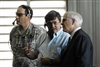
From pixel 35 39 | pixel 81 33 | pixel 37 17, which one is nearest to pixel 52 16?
pixel 81 33

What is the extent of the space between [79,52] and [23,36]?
100 cm

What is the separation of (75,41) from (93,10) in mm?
2342

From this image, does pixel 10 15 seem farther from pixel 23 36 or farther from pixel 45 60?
pixel 45 60

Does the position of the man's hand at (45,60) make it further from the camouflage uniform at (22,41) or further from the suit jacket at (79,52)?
the camouflage uniform at (22,41)

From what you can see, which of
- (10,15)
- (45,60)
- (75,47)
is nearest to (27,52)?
(45,60)

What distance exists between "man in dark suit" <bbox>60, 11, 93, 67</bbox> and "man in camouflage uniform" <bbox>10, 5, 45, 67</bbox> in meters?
0.63

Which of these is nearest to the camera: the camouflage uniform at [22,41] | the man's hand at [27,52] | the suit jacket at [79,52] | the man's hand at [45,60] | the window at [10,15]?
the suit jacket at [79,52]

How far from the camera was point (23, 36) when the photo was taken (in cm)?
280

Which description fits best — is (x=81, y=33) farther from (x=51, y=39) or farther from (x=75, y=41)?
(x=51, y=39)

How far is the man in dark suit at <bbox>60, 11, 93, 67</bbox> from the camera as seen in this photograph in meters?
1.98

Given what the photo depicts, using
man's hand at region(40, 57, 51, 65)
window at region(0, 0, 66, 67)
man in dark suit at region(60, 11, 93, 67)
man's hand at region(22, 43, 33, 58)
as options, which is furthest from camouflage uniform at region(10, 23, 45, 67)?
window at region(0, 0, 66, 67)

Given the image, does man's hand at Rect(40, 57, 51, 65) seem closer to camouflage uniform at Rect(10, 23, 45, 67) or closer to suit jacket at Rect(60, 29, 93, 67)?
suit jacket at Rect(60, 29, 93, 67)

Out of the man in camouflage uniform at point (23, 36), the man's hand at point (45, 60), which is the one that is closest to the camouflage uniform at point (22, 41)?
the man in camouflage uniform at point (23, 36)

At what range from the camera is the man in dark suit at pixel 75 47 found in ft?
6.49
